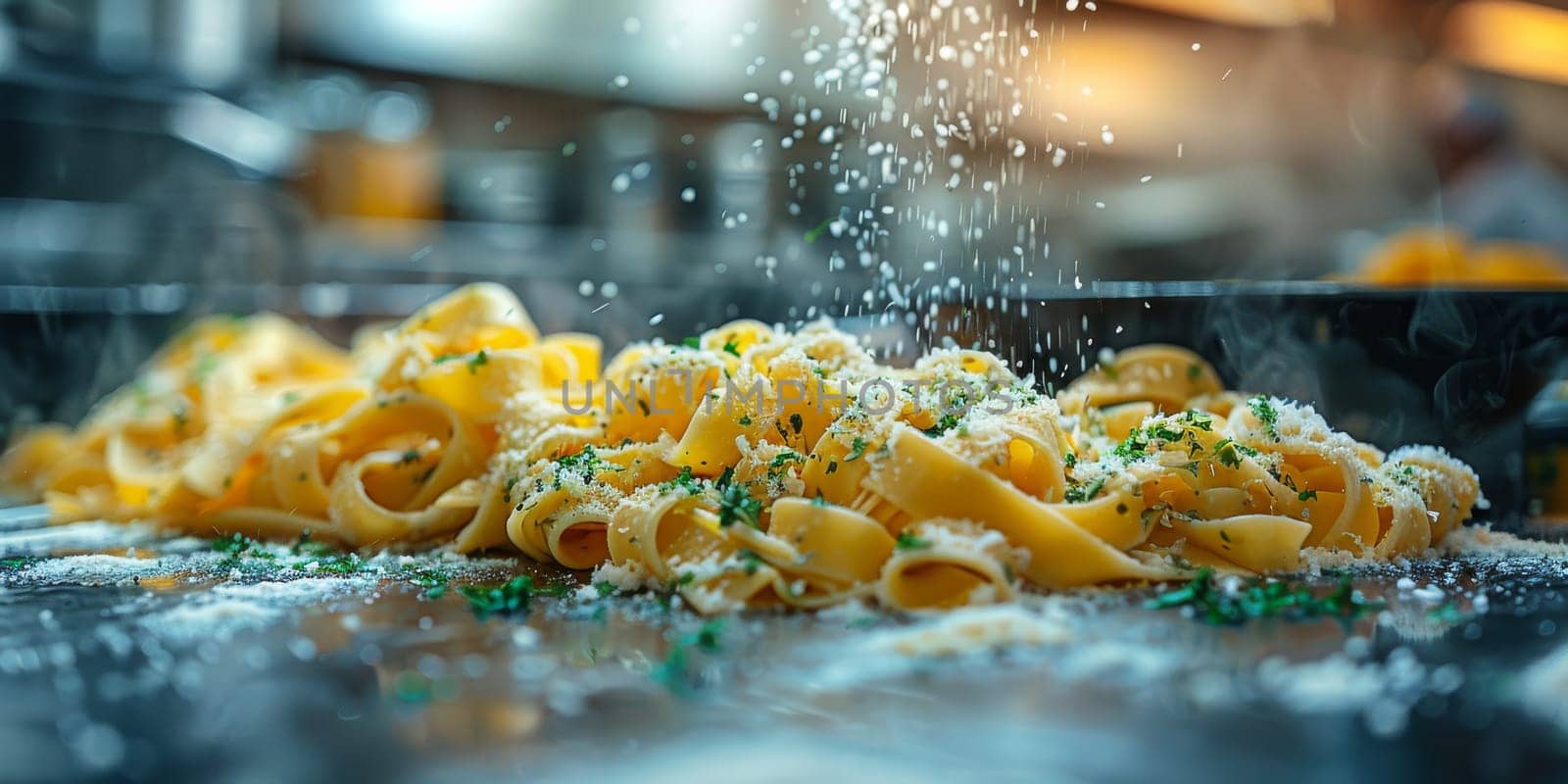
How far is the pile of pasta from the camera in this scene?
1994mm

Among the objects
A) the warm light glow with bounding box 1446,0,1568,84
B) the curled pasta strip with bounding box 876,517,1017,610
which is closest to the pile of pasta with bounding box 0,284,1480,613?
the curled pasta strip with bounding box 876,517,1017,610

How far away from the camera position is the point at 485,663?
1.64m

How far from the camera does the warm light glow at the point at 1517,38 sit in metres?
6.32

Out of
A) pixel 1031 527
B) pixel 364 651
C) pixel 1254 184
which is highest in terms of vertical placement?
pixel 1254 184

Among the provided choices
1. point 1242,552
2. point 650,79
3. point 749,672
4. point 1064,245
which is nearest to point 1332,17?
point 1064,245

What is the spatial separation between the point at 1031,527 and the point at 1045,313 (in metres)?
1.02

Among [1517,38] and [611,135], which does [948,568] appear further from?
[1517,38]

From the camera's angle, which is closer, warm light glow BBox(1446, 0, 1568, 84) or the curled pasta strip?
the curled pasta strip

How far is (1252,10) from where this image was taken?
6633mm

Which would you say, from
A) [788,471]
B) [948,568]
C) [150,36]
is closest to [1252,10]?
[788,471]

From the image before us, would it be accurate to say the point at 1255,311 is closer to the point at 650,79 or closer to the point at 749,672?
the point at 749,672

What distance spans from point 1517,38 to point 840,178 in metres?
5.54

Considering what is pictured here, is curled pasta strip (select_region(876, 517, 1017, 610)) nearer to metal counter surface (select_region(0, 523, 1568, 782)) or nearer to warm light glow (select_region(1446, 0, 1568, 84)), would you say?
metal counter surface (select_region(0, 523, 1568, 782))

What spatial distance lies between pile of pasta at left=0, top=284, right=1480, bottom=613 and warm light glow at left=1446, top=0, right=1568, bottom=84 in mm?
4987
